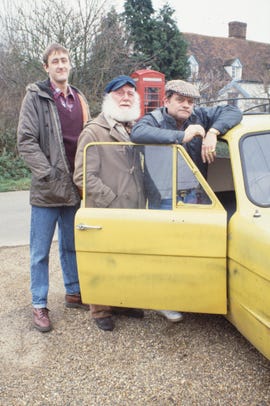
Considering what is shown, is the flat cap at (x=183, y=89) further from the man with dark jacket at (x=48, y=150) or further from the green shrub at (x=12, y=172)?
the green shrub at (x=12, y=172)

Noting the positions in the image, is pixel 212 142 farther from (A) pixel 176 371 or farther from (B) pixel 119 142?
(A) pixel 176 371

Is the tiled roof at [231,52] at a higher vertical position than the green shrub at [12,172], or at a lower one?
higher

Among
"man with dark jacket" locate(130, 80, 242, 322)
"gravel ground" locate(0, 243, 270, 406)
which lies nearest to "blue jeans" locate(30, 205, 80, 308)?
"gravel ground" locate(0, 243, 270, 406)

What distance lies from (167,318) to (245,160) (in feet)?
4.65

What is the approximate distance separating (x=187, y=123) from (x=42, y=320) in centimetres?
198

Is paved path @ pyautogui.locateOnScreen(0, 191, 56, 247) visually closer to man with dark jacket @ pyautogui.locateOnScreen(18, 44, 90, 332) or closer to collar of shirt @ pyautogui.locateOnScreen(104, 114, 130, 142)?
man with dark jacket @ pyautogui.locateOnScreen(18, 44, 90, 332)

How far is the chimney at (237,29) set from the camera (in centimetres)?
3579

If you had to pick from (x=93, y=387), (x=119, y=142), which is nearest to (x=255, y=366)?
(x=93, y=387)

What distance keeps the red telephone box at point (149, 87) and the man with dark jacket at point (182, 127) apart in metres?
10.9

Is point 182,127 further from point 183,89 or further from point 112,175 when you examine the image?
point 112,175

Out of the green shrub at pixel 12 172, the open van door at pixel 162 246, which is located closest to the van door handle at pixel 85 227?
the open van door at pixel 162 246

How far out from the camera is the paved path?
21.2 feet

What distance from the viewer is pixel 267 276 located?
2477mm

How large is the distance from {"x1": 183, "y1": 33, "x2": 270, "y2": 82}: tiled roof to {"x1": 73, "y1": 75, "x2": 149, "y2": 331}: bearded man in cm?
2556
